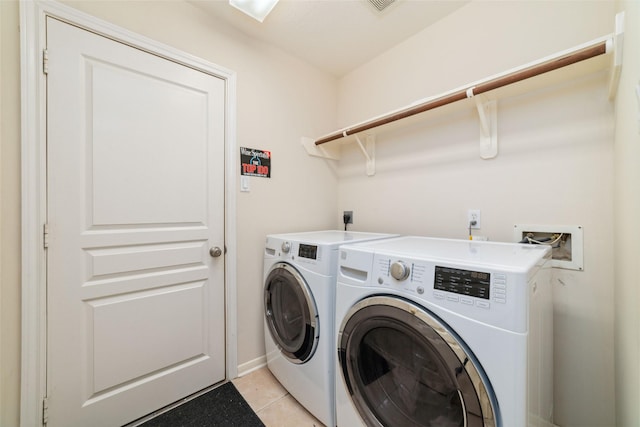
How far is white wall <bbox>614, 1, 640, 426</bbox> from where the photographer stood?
667 millimetres

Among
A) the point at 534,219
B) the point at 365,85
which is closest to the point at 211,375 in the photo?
the point at 534,219

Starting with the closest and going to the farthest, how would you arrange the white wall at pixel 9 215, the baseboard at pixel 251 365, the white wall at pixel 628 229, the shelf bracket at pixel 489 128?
1. the white wall at pixel 628 229
2. the white wall at pixel 9 215
3. the shelf bracket at pixel 489 128
4. the baseboard at pixel 251 365

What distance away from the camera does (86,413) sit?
1.23 m

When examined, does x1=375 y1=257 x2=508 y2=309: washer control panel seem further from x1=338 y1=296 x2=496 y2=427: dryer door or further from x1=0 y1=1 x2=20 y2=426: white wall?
x1=0 y1=1 x2=20 y2=426: white wall

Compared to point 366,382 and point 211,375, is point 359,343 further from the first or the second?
point 211,375

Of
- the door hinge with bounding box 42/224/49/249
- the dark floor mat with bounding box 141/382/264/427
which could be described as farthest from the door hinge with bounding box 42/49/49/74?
the dark floor mat with bounding box 141/382/264/427

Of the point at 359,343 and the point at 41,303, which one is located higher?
the point at 41,303

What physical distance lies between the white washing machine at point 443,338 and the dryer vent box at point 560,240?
0.78ft

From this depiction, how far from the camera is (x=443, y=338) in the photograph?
2.54 ft

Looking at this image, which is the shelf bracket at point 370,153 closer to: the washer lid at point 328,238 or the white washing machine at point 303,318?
the washer lid at point 328,238

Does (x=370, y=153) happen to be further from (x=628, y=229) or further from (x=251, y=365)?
(x=251, y=365)

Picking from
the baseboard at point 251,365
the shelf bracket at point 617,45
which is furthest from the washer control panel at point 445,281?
the baseboard at point 251,365

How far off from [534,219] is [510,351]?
935mm

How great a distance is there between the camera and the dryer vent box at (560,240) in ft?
3.87
